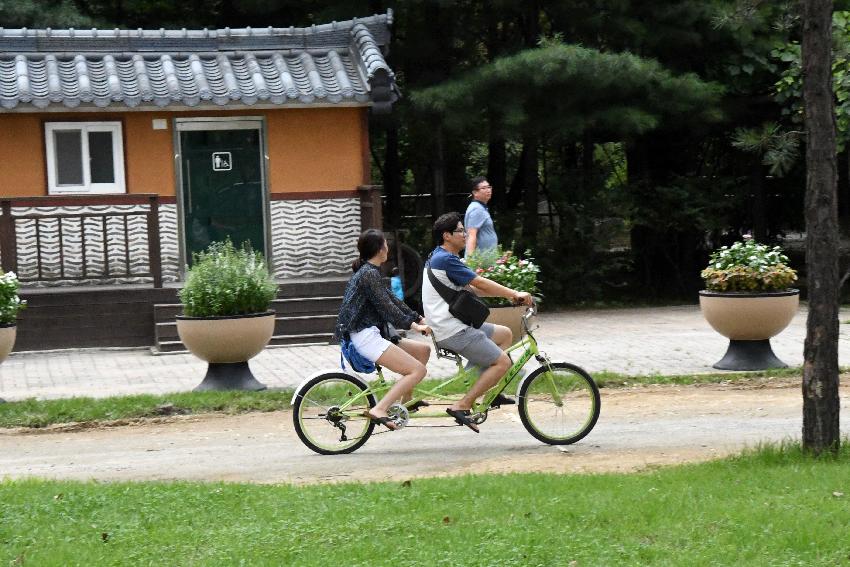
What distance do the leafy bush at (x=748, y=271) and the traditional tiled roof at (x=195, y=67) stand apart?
5940 mm

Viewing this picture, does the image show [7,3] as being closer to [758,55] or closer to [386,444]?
[758,55]

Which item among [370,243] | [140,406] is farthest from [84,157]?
[370,243]

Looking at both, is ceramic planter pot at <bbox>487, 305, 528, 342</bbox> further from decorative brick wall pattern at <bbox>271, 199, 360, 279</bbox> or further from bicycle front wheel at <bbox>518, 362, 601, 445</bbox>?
decorative brick wall pattern at <bbox>271, 199, 360, 279</bbox>

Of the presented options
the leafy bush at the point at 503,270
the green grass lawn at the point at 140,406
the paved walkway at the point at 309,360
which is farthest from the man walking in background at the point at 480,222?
the green grass lawn at the point at 140,406

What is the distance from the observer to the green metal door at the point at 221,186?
59.5 feet

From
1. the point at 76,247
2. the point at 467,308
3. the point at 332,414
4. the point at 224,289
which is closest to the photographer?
the point at 332,414

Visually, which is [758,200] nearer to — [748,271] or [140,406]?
[748,271]

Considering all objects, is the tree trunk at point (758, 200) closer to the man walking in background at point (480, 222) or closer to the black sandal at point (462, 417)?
the man walking in background at point (480, 222)

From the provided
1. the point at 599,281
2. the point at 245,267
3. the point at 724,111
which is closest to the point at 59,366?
the point at 245,267

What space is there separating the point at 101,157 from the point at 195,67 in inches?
70.6

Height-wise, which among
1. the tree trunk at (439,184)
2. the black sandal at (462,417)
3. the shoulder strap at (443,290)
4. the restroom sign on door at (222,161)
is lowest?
the black sandal at (462,417)

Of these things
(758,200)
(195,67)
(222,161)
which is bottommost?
(758,200)

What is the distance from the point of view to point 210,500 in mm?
7316

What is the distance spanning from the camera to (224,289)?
41.0 feet
